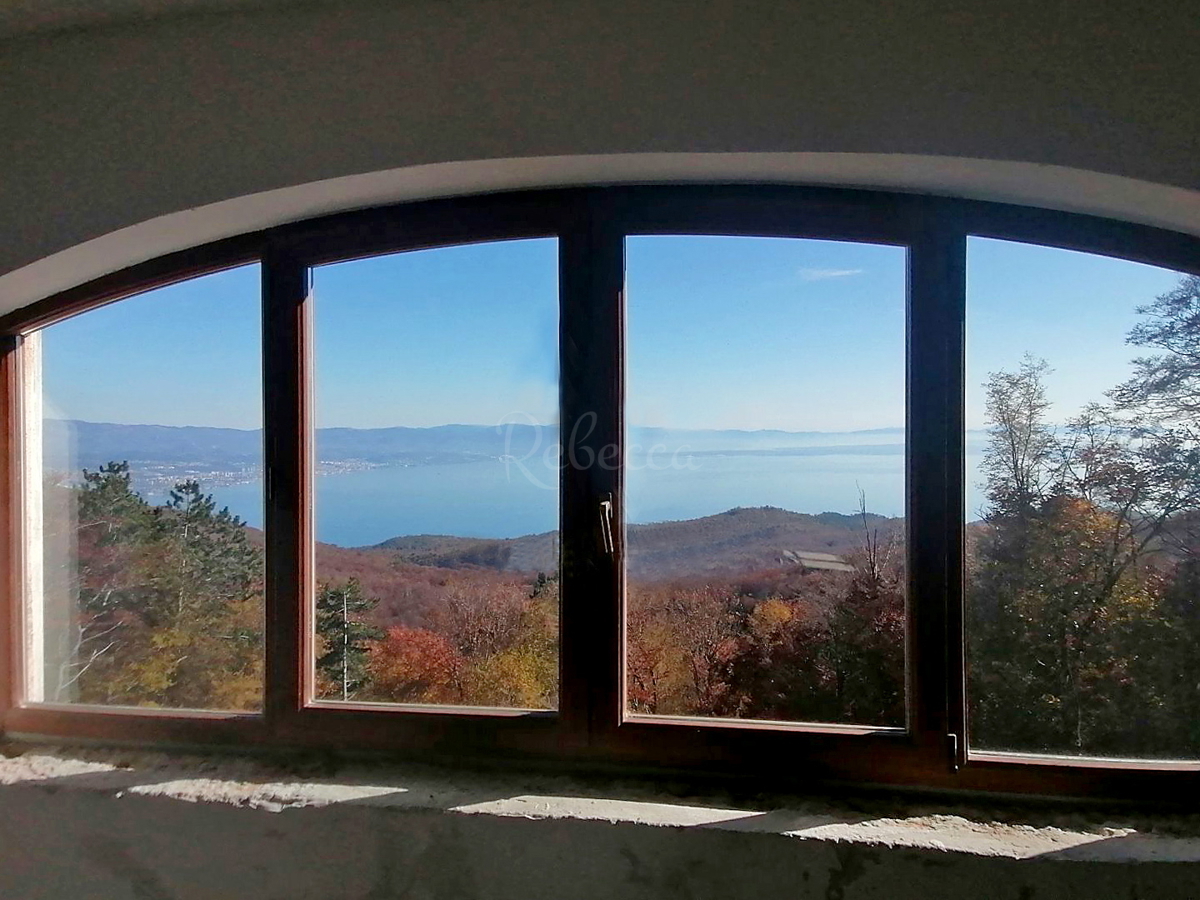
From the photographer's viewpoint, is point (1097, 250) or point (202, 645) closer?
point (1097, 250)

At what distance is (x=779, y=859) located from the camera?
1.22 m

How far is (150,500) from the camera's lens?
5.34 ft

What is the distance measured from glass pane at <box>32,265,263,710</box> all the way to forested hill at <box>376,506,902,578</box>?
2.25ft

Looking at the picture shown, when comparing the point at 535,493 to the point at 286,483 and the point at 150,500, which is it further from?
the point at 150,500

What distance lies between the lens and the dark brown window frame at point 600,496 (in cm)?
135

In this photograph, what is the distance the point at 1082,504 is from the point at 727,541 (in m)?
0.70

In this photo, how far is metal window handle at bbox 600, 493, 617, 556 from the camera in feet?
4.66

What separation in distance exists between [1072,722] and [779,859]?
661mm

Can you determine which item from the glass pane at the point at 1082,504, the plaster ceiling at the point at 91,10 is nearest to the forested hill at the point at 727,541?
the glass pane at the point at 1082,504

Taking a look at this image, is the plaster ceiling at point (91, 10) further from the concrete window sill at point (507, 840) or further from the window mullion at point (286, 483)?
the concrete window sill at point (507, 840)

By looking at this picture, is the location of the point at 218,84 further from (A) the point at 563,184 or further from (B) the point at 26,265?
(A) the point at 563,184

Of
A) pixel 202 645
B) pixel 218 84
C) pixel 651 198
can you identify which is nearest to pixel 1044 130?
pixel 651 198

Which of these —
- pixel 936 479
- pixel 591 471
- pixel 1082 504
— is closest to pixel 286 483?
pixel 591 471

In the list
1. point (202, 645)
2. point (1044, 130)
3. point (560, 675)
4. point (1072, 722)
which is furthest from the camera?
point (202, 645)
